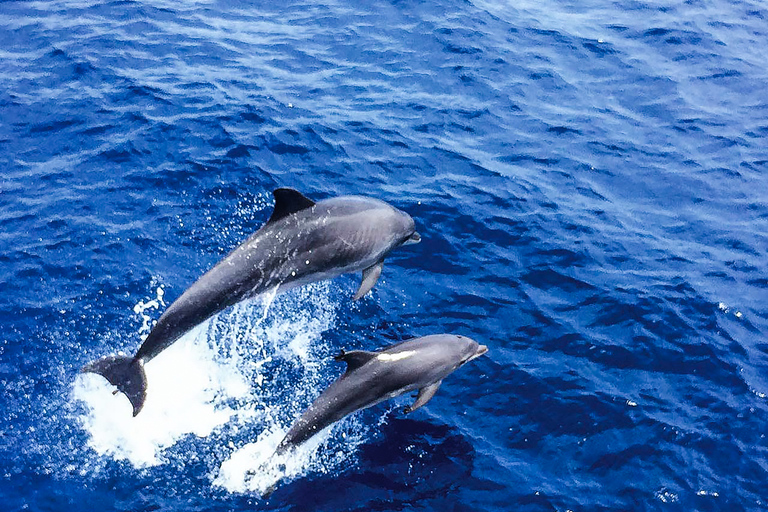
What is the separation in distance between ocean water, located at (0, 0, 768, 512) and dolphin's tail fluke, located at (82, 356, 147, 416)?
1.25 metres

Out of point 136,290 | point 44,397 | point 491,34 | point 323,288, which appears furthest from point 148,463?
point 491,34

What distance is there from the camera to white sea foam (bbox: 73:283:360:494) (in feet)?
35.4

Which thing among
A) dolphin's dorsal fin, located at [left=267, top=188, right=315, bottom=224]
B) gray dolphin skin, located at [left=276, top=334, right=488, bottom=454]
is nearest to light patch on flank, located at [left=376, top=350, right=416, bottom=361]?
gray dolphin skin, located at [left=276, top=334, right=488, bottom=454]

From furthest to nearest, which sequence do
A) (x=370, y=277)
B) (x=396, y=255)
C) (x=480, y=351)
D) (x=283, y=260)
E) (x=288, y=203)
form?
(x=396, y=255) < (x=370, y=277) < (x=480, y=351) < (x=283, y=260) < (x=288, y=203)

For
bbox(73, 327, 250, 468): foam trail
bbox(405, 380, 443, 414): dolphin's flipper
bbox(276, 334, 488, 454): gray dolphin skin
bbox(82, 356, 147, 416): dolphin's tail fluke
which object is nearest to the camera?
bbox(82, 356, 147, 416): dolphin's tail fluke

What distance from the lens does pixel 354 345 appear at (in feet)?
42.2

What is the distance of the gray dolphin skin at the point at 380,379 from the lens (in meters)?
10.6

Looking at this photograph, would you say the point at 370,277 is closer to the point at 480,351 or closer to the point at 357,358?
the point at 357,358

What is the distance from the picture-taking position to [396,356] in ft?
36.0

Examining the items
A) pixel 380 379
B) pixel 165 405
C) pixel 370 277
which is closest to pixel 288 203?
pixel 370 277

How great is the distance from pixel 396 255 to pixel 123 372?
6.34m

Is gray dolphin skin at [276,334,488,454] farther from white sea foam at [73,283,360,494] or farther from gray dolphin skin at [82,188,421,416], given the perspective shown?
gray dolphin skin at [82,188,421,416]

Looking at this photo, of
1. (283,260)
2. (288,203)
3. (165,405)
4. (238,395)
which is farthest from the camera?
(238,395)

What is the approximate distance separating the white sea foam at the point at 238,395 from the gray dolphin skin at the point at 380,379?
0.56 meters
